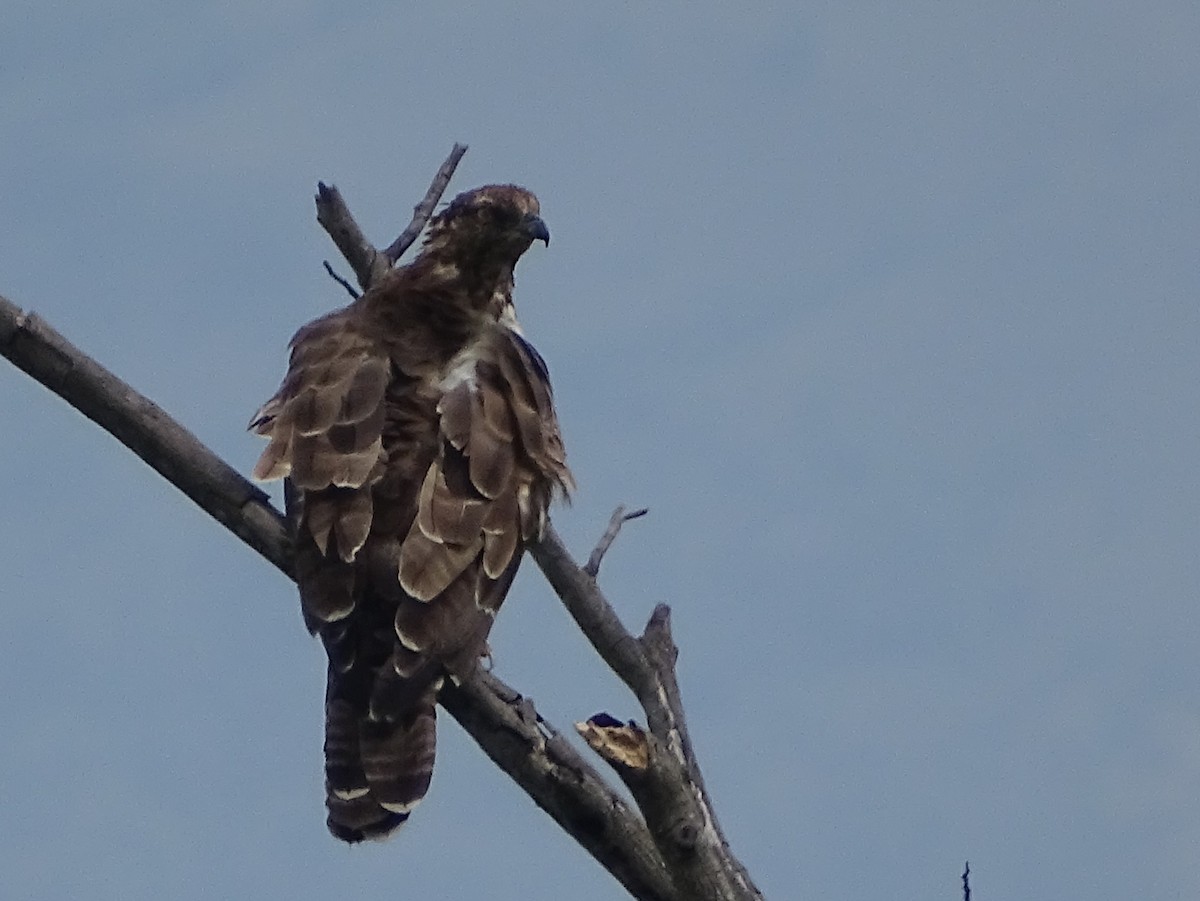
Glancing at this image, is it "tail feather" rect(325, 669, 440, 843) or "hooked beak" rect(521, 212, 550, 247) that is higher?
"hooked beak" rect(521, 212, 550, 247)

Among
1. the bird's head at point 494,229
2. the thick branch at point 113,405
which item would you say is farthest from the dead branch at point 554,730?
the bird's head at point 494,229

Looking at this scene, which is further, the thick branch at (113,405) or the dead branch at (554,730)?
the thick branch at (113,405)

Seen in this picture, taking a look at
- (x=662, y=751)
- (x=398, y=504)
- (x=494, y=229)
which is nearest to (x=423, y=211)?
(x=494, y=229)

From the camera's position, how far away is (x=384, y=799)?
491cm

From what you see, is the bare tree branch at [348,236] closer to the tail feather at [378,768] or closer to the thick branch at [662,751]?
the thick branch at [662,751]

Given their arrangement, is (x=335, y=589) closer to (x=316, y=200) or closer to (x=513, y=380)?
(x=513, y=380)

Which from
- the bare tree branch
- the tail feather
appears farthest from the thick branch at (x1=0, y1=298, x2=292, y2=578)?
the bare tree branch

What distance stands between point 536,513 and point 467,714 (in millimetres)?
993

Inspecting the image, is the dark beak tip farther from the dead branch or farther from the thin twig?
the dead branch

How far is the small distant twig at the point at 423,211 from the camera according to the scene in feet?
22.2

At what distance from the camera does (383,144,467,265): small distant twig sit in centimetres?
678

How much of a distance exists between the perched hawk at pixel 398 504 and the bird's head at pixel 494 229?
636 mm

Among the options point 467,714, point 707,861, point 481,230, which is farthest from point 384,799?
point 481,230

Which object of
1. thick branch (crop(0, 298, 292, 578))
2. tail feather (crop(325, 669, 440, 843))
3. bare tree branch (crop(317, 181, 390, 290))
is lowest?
tail feather (crop(325, 669, 440, 843))
